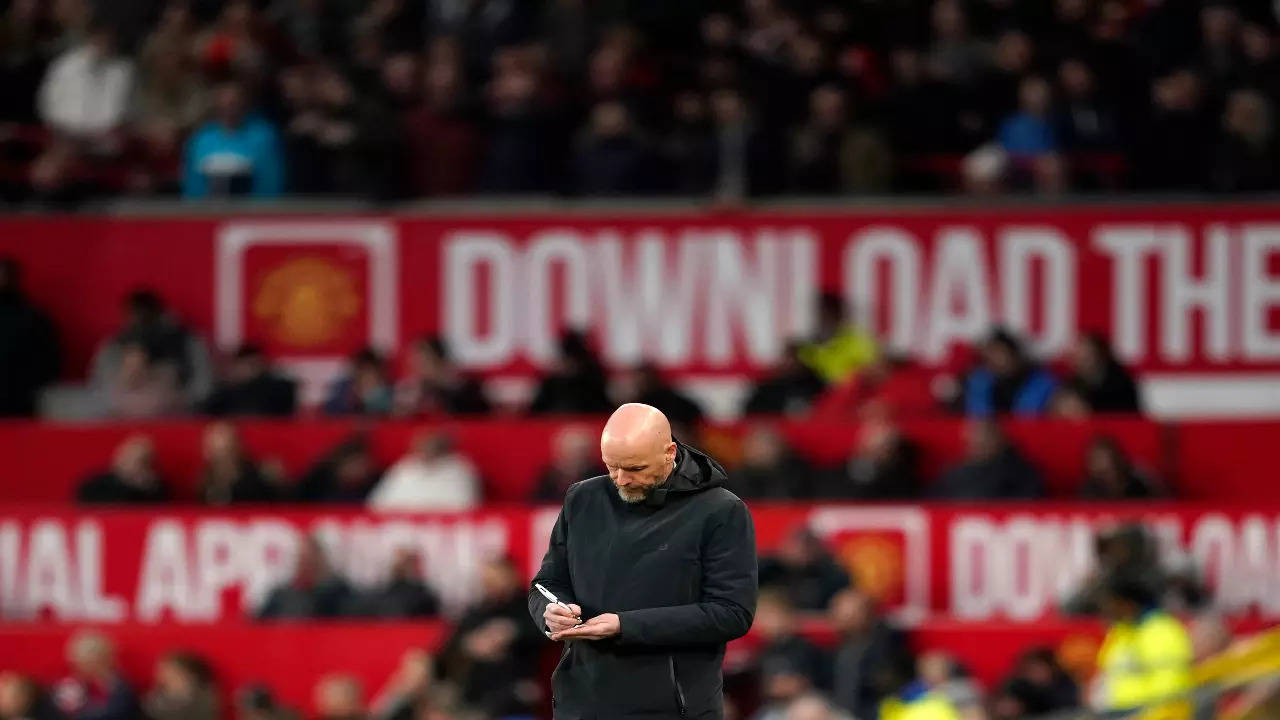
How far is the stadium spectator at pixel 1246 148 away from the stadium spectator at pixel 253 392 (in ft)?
22.3

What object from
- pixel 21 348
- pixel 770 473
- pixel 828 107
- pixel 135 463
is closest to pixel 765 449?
pixel 770 473

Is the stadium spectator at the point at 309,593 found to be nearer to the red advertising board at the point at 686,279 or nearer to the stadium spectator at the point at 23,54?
the red advertising board at the point at 686,279

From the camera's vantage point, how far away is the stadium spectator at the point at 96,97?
61.9 feet

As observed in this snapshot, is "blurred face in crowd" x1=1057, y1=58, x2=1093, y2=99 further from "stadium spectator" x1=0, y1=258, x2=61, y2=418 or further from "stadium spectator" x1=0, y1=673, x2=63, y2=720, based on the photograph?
"stadium spectator" x1=0, y1=673, x2=63, y2=720

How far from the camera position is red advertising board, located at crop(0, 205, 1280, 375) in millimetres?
17875

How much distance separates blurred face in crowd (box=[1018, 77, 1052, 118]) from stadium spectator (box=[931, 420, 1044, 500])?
2.96 metres

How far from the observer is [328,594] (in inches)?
603

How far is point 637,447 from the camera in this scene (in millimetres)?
6414

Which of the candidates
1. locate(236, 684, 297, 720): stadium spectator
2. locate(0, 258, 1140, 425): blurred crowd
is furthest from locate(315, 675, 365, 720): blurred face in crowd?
locate(0, 258, 1140, 425): blurred crowd

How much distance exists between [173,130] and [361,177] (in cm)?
166

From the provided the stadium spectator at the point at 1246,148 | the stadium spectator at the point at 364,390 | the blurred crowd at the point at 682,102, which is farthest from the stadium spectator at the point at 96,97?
the stadium spectator at the point at 1246,148

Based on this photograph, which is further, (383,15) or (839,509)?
(383,15)

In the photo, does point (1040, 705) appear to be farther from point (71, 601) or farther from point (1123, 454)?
point (71, 601)

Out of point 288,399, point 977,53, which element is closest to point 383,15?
point 288,399
